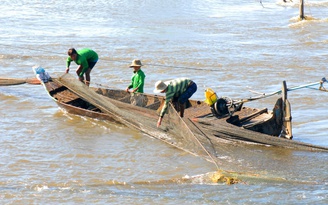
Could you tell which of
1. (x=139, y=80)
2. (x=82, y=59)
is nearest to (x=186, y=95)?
(x=139, y=80)

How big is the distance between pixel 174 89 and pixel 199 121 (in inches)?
26.3

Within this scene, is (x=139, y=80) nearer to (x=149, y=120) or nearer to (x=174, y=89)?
(x=149, y=120)

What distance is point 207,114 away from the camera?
10562 mm

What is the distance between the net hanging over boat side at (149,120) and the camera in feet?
30.3

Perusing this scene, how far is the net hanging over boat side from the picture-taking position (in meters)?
9.24

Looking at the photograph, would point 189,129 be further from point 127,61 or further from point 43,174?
point 127,61

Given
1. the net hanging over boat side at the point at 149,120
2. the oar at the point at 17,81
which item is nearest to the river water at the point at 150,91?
the net hanging over boat side at the point at 149,120

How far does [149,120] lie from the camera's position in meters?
10.2

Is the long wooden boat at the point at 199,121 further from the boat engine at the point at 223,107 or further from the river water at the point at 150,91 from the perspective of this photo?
the river water at the point at 150,91

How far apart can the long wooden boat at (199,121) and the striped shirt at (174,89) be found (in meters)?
0.15

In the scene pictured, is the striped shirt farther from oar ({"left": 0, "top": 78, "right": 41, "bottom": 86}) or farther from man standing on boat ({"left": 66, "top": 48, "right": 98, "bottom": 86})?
oar ({"left": 0, "top": 78, "right": 41, "bottom": 86})

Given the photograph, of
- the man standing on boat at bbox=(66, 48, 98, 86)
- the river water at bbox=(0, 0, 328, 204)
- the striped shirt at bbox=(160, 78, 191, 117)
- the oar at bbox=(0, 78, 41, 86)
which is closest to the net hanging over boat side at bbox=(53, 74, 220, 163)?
the striped shirt at bbox=(160, 78, 191, 117)

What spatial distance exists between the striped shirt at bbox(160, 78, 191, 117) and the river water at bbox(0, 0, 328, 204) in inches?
35.1

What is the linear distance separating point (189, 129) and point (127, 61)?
28.7 feet
